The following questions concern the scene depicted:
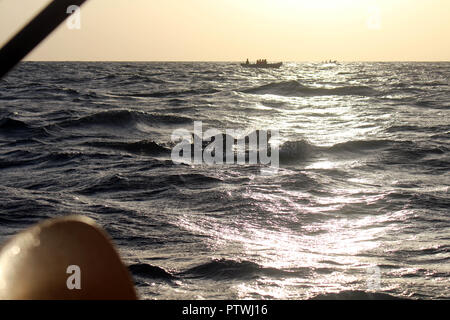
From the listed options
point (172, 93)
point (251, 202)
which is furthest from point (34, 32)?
point (172, 93)

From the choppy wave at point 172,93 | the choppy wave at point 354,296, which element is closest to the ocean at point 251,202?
the choppy wave at point 354,296

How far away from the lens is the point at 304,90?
130 ft

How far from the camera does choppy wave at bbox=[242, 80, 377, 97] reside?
123 feet

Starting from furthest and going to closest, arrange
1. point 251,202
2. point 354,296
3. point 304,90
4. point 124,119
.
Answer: point 304,90, point 124,119, point 251,202, point 354,296

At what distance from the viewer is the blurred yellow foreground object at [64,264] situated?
55.2 inches

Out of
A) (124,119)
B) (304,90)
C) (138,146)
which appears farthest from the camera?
(304,90)

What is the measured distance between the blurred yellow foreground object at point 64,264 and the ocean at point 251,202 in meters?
3.85

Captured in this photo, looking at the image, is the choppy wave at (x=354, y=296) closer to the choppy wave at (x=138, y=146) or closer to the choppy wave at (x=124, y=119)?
the choppy wave at (x=138, y=146)

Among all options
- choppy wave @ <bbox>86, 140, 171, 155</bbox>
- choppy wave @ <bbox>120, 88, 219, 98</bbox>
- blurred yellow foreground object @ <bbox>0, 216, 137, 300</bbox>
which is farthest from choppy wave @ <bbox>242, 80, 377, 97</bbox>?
blurred yellow foreground object @ <bbox>0, 216, 137, 300</bbox>

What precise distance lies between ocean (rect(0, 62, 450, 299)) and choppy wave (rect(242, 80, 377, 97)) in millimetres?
15108

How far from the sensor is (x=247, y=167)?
12.7 m

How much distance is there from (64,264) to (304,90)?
38.9 metres

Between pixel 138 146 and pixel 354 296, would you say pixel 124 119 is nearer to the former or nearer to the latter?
pixel 138 146
